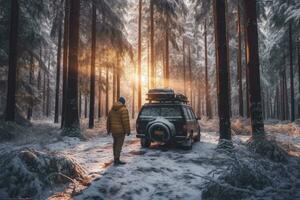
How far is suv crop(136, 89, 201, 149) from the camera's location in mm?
11266

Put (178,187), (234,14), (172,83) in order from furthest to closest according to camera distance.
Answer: (172,83) → (234,14) → (178,187)

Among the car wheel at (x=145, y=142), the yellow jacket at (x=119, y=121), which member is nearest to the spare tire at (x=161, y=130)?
the car wheel at (x=145, y=142)

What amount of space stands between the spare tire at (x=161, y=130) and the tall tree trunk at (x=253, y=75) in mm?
2936

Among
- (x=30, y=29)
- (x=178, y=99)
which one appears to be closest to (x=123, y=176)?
(x=178, y=99)

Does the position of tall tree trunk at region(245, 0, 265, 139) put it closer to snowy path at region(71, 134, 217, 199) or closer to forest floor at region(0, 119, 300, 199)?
forest floor at region(0, 119, 300, 199)

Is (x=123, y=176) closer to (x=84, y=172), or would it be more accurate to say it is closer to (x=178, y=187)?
(x=84, y=172)

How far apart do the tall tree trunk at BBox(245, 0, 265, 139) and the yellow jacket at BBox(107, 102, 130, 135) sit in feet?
15.8

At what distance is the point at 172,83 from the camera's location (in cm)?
4759

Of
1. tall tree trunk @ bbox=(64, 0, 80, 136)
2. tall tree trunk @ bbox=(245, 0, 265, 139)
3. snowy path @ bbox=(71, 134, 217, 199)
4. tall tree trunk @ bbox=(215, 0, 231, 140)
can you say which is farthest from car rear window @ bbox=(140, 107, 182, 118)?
tall tree trunk @ bbox=(64, 0, 80, 136)

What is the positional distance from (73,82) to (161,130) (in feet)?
18.2

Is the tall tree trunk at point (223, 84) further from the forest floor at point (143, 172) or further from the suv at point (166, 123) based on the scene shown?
the suv at point (166, 123)

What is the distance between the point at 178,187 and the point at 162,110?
18.2 feet

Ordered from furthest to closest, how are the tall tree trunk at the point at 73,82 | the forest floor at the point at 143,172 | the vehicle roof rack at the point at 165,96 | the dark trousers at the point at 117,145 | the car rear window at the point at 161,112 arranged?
the tall tree trunk at the point at 73,82 → the vehicle roof rack at the point at 165,96 → the car rear window at the point at 161,112 → the dark trousers at the point at 117,145 → the forest floor at the point at 143,172

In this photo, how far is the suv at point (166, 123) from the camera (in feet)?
37.0
